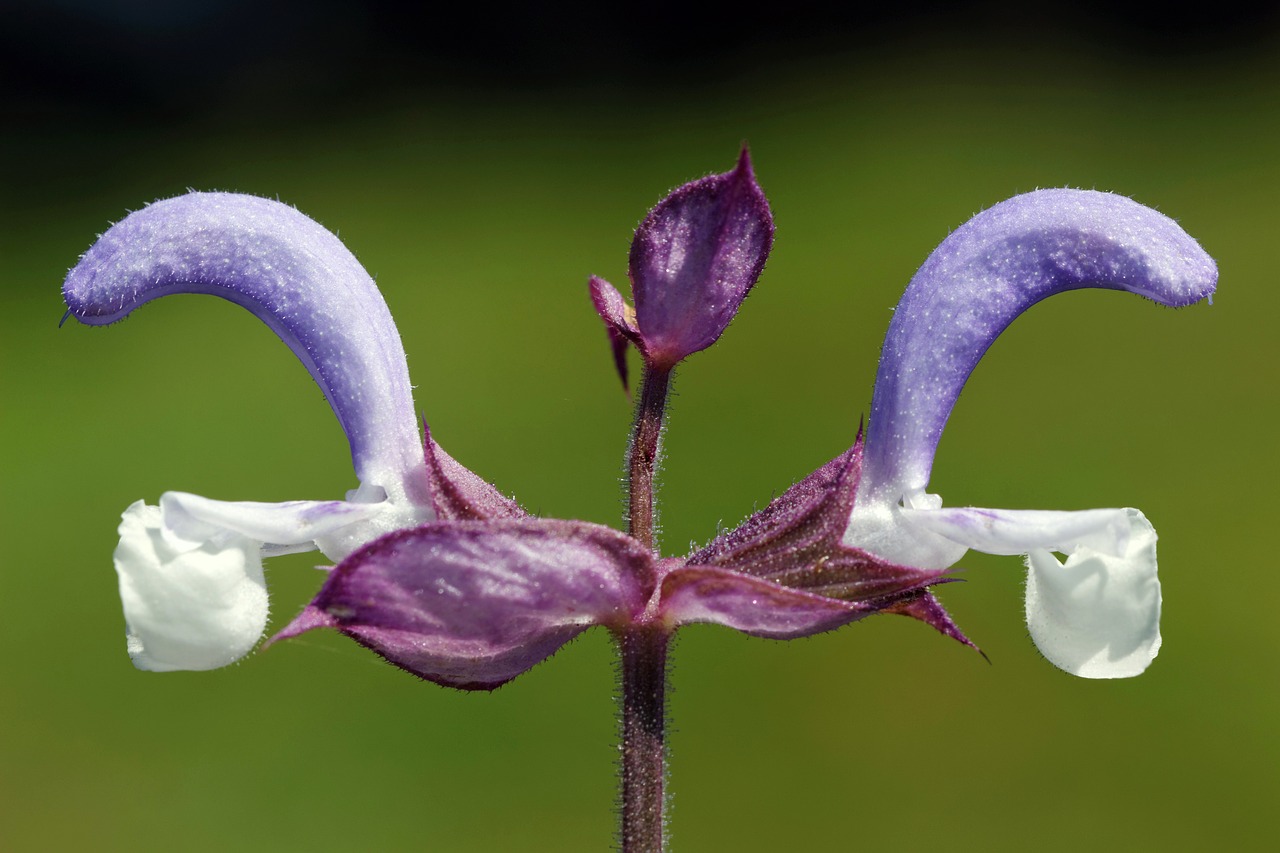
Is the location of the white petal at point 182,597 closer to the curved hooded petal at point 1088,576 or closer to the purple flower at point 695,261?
the purple flower at point 695,261

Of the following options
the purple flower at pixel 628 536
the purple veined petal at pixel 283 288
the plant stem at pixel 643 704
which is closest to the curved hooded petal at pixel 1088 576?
the purple flower at pixel 628 536

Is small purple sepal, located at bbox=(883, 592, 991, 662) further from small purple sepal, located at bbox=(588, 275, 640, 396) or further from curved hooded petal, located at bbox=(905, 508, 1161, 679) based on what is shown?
small purple sepal, located at bbox=(588, 275, 640, 396)

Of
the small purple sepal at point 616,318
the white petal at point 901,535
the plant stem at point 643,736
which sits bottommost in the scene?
the plant stem at point 643,736

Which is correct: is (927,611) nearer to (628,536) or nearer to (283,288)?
(628,536)

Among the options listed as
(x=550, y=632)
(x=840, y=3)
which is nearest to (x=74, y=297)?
(x=550, y=632)

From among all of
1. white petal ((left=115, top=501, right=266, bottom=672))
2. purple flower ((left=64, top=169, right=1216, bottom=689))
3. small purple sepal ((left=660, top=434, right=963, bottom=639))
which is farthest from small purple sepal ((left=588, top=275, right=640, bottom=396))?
white petal ((left=115, top=501, right=266, bottom=672))

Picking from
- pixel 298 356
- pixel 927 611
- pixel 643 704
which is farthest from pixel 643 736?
pixel 298 356
